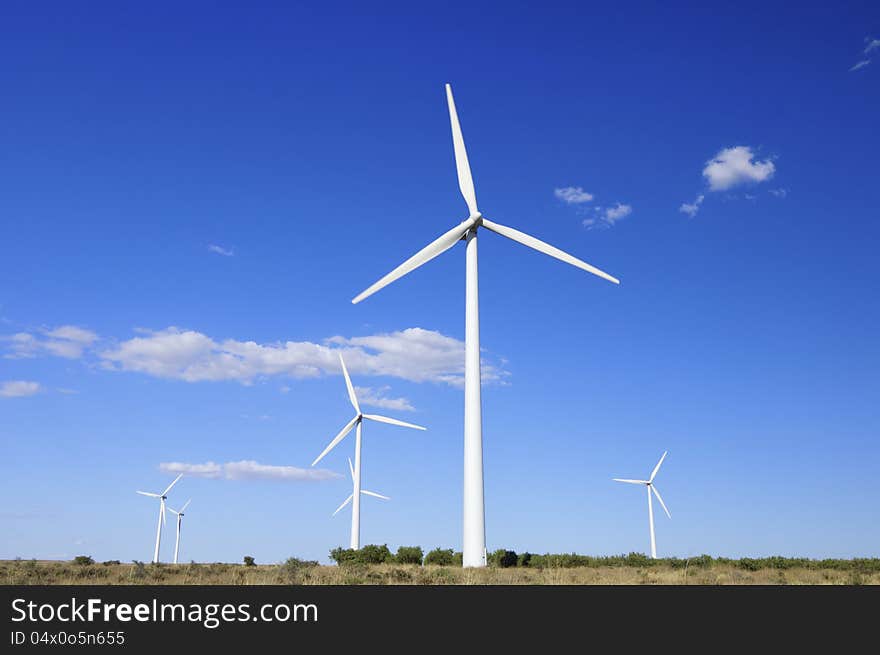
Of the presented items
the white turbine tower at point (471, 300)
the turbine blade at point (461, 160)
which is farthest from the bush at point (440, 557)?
the turbine blade at point (461, 160)

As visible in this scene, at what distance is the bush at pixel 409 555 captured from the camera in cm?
5768

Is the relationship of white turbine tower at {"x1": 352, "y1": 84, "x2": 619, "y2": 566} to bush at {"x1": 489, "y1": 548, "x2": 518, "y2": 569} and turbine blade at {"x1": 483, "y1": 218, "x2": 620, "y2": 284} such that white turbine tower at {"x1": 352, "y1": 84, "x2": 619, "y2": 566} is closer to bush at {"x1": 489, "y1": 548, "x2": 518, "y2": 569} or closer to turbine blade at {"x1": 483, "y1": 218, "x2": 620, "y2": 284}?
turbine blade at {"x1": 483, "y1": 218, "x2": 620, "y2": 284}

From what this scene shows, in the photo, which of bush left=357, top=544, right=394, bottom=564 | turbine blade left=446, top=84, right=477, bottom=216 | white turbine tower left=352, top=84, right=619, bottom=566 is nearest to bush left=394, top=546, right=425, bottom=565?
bush left=357, top=544, right=394, bottom=564

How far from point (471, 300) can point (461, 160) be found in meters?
14.4

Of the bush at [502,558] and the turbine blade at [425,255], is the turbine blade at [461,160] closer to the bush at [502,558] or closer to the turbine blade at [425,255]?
the turbine blade at [425,255]

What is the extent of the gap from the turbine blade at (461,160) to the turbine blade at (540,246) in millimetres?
2372

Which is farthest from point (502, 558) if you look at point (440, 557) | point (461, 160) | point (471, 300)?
point (461, 160)

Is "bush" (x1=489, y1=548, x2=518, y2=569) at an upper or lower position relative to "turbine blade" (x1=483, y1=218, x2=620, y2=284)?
lower

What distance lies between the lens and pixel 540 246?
52500 mm

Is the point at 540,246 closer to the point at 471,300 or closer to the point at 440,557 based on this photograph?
the point at 471,300

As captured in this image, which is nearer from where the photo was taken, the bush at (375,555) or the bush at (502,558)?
the bush at (502,558)

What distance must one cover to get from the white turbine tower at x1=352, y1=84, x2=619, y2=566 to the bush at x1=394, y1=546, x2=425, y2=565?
1922cm

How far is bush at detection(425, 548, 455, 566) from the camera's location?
2251 inches

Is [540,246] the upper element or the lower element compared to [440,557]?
upper
